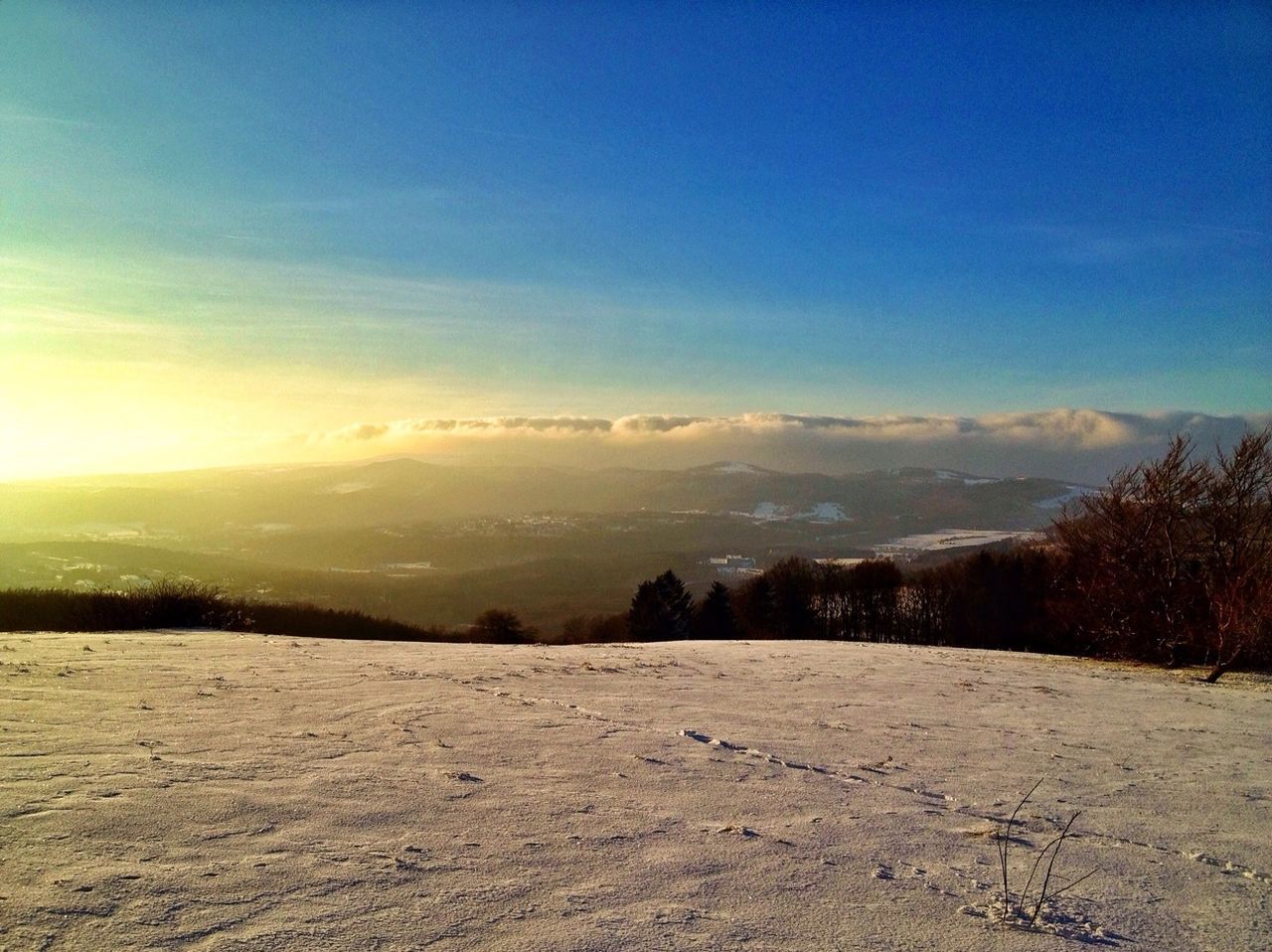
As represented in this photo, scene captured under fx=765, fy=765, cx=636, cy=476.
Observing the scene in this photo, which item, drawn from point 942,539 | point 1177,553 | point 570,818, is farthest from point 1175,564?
point 942,539

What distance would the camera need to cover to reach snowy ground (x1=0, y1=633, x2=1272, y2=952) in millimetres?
3418

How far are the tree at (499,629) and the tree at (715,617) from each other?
12.7m

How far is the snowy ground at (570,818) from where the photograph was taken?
11.2 feet

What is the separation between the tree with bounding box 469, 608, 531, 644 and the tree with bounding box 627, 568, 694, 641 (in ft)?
22.0

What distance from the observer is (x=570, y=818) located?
469cm

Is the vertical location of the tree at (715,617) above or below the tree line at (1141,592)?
below

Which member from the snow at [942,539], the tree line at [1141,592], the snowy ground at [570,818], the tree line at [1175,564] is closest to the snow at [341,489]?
the snow at [942,539]

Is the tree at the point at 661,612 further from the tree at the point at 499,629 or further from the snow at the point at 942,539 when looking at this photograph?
the snow at the point at 942,539

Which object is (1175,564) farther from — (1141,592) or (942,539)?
(942,539)

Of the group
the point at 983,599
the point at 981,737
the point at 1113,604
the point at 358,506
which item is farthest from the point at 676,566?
the point at 981,737

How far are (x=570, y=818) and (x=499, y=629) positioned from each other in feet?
122

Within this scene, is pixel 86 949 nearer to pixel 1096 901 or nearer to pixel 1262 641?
pixel 1096 901

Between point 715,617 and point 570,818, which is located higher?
point 570,818

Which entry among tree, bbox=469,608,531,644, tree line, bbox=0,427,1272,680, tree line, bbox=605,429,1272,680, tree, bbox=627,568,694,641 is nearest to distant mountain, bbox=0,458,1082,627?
tree line, bbox=0,427,1272,680
